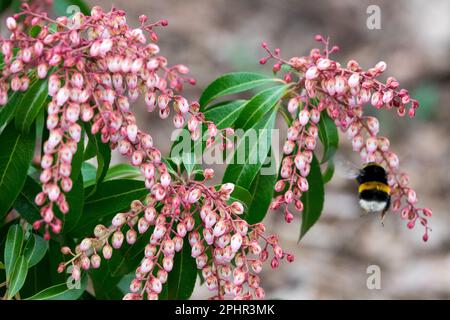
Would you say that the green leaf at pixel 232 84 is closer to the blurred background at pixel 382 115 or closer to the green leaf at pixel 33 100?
the green leaf at pixel 33 100

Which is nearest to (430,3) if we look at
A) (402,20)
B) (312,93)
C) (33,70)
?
(402,20)

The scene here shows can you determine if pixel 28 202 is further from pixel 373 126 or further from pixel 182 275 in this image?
pixel 373 126

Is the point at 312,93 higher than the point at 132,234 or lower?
higher

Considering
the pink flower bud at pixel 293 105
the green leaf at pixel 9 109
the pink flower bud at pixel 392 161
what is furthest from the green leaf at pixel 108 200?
the pink flower bud at pixel 392 161

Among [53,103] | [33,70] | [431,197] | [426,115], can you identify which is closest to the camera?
[53,103]

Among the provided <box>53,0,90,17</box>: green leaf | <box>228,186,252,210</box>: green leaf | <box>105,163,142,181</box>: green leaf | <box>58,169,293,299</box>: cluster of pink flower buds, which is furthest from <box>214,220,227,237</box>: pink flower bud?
<box>53,0,90,17</box>: green leaf

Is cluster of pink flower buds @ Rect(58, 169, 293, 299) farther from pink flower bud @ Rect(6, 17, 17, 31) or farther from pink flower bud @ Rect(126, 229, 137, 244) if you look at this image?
pink flower bud @ Rect(6, 17, 17, 31)

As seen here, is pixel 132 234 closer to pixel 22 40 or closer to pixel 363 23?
pixel 22 40
